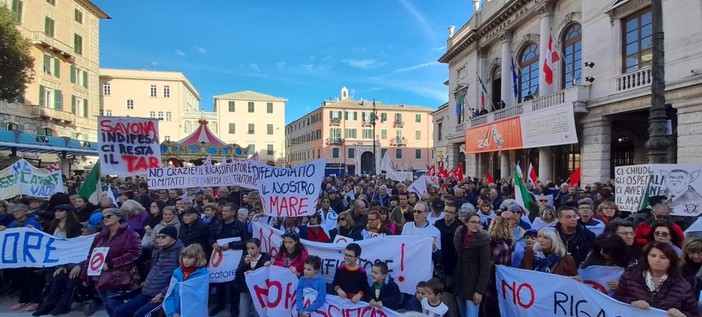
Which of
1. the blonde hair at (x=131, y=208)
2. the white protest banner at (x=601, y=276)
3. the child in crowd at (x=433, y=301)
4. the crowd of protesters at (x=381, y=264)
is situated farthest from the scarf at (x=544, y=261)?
the blonde hair at (x=131, y=208)

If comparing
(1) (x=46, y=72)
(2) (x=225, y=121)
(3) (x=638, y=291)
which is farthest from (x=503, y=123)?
(2) (x=225, y=121)

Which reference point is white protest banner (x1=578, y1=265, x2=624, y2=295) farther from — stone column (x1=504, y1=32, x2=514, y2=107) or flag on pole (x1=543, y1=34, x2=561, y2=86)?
stone column (x1=504, y1=32, x2=514, y2=107)

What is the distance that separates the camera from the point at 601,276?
3.97 m

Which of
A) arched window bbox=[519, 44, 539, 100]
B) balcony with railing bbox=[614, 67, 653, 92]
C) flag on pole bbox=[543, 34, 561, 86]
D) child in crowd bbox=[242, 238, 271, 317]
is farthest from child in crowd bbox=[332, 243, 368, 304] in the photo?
arched window bbox=[519, 44, 539, 100]

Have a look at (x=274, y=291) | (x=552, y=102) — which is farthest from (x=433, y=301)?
(x=552, y=102)

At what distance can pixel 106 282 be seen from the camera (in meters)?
4.89

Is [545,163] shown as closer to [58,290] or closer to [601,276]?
[601,276]

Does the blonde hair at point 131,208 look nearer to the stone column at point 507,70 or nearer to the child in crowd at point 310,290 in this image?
the child in crowd at point 310,290

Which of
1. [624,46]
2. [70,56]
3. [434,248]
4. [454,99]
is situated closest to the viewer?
[434,248]

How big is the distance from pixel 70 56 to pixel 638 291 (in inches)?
1747

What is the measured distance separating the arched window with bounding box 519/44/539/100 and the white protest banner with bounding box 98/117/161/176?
19654 millimetres

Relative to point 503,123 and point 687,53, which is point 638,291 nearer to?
point 687,53

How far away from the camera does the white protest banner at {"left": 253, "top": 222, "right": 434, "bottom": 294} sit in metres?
5.09

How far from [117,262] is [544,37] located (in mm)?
20351
